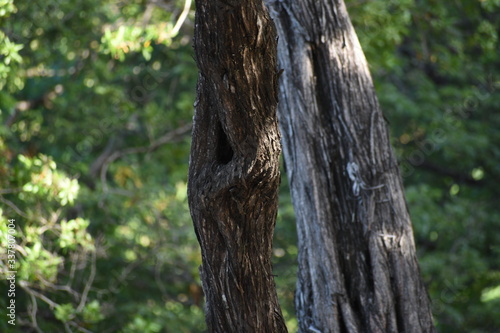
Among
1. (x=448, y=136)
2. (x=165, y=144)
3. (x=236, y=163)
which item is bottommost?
(x=236, y=163)

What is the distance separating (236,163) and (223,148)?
0.74 ft

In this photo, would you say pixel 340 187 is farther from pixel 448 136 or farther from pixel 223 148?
pixel 448 136

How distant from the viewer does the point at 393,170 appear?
12.6 ft

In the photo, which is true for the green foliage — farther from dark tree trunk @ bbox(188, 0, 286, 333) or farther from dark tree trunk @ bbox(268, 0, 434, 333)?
dark tree trunk @ bbox(188, 0, 286, 333)

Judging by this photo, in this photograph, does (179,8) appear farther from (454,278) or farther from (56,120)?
(454,278)

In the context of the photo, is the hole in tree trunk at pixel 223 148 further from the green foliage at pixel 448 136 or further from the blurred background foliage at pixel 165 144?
the green foliage at pixel 448 136

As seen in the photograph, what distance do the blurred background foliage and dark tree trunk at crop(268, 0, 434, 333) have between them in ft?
9.28

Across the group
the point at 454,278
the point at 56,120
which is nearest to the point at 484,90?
the point at 454,278

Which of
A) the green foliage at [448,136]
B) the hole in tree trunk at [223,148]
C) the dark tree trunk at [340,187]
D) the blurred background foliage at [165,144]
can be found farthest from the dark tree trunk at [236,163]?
the green foliage at [448,136]

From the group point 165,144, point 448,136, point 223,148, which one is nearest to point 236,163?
point 223,148

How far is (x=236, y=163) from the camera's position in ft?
8.70

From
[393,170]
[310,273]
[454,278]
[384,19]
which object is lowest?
[454,278]

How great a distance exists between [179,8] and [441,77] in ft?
23.8

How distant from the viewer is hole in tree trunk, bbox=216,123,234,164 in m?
2.82
